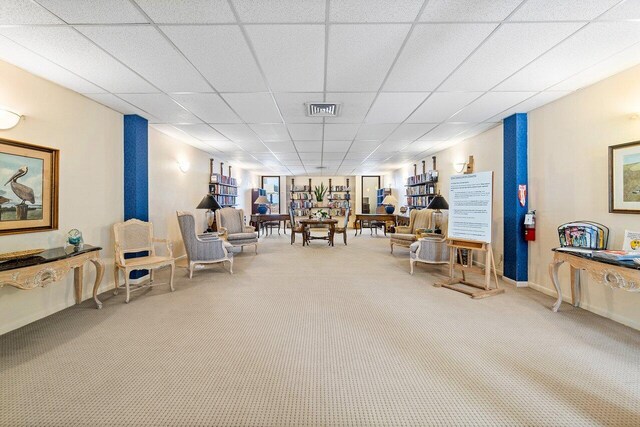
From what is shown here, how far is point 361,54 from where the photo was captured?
263cm

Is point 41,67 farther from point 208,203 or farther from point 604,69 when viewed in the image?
point 604,69

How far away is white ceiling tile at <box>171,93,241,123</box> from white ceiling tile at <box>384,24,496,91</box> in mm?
2319

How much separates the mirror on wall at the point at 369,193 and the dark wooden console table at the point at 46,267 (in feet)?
37.3

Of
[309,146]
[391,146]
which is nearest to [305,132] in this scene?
→ [309,146]

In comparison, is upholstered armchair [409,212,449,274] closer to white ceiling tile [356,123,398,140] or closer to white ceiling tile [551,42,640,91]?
white ceiling tile [356,123,398,140]

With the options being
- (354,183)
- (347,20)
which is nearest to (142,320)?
(347,20)

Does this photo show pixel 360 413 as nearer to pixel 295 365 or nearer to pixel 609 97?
pixel 295 365

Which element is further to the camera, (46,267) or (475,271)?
(475,271)

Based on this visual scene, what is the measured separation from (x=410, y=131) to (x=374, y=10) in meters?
3.53

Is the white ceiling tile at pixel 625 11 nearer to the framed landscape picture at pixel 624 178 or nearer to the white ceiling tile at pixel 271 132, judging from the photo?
the framed landscape picture at pixel 624 178

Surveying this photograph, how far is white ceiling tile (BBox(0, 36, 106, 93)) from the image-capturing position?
2512 mm

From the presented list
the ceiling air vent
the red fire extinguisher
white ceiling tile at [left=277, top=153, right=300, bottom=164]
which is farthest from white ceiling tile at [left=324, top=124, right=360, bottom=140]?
the red fire extinguisher

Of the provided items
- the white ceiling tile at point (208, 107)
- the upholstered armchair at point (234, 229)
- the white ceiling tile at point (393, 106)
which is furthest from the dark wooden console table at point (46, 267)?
the white ceiling tile at point (393, 106)

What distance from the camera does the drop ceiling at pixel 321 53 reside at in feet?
6.72
